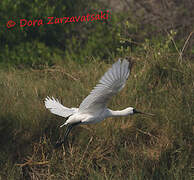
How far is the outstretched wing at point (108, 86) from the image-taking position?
13.0 feet

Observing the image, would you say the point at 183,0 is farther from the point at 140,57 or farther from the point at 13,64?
the point at 13,64

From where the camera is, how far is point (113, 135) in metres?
5.33

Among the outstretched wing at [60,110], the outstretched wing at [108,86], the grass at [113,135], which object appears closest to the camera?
the outstretched wing at [108,86]

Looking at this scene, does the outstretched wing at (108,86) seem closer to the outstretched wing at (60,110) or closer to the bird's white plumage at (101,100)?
the bird's white plumage at (101,100)

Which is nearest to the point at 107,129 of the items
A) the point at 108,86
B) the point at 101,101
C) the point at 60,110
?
the point at 60,110

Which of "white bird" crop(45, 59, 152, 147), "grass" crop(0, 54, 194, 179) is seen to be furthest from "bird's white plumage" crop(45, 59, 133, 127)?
"grass" crop(0, 54, 194, 179)

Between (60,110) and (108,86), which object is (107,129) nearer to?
(60,110)

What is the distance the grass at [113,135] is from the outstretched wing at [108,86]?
0.73 meters

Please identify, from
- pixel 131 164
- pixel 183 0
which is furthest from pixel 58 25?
pixel 131 164

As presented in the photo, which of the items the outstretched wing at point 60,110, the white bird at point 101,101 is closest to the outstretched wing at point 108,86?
the white bird at point 101,101

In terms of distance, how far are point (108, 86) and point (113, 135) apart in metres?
1.27

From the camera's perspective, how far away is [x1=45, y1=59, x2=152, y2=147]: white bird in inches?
157

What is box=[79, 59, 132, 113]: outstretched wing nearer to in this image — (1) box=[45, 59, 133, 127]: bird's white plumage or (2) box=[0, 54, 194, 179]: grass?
(1) box=[45, 59, 133, 127]: bird's white plumage

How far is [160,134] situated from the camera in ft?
17.8
